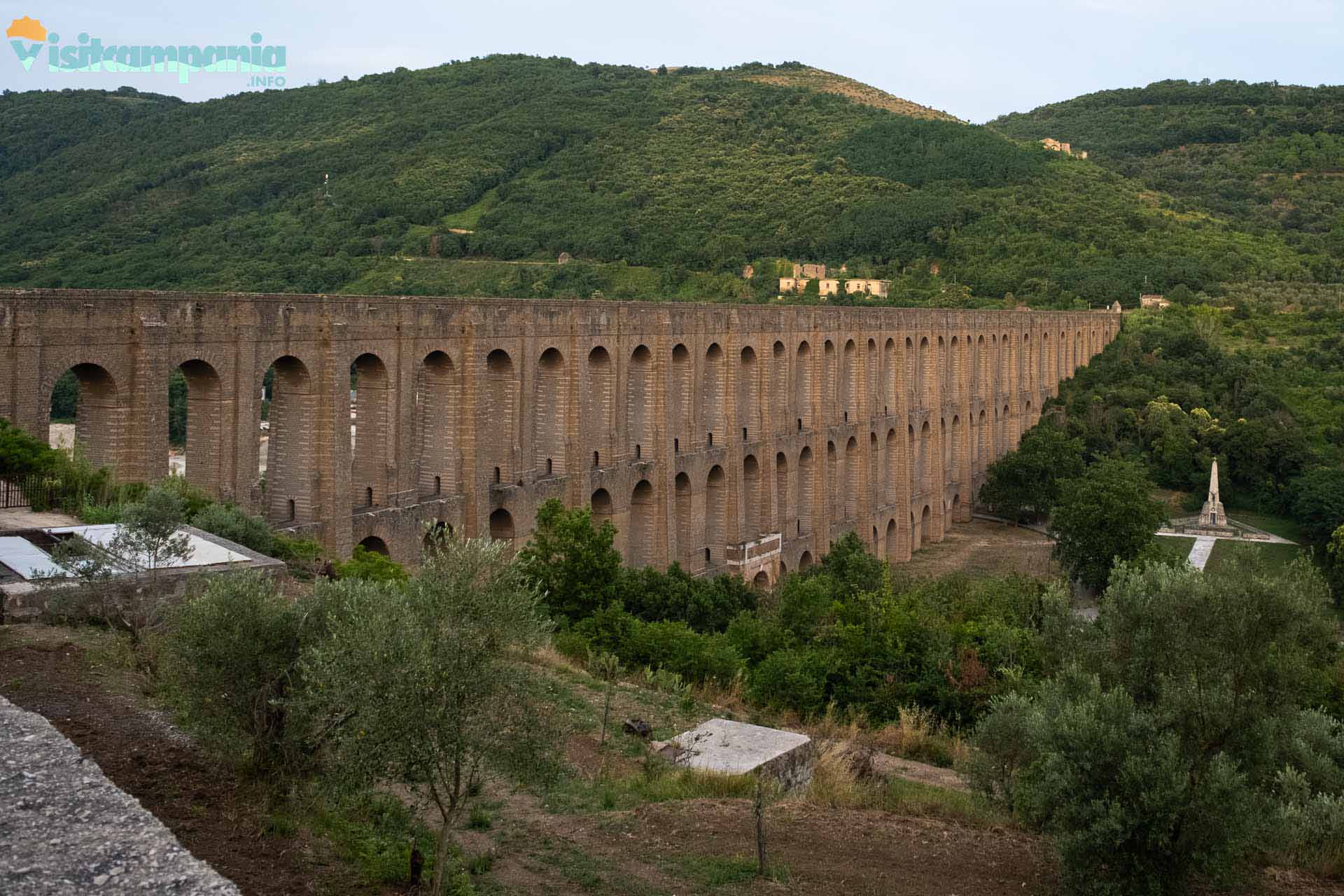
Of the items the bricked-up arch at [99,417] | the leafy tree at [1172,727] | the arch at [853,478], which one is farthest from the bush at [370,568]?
the arch at [853,478]

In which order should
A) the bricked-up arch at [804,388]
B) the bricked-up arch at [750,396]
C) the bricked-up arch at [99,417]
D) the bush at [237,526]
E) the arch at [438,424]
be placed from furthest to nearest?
1. the bricked-up arch at [804,388]
2. the bricked-up arch at [750,396]
3. the arch at [438,424]
4. the bricked-up arch at [99,417]
5. the bush at [237,526]

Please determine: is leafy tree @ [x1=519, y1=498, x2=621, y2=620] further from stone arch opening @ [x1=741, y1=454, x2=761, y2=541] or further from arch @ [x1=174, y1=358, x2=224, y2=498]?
stone arch opening @ [x1=741, y1=454, x2=761, y2=541]

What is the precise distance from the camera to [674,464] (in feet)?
108

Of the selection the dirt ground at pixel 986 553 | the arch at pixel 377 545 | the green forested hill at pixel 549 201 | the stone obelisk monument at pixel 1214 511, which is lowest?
the dirt ground at pixel 986 553

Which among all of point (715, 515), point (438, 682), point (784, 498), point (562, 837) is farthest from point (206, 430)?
point (784, 498)

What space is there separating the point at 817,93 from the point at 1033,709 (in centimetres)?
12174

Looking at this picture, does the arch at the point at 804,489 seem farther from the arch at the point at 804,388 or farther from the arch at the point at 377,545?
the arch at the point at 377,545

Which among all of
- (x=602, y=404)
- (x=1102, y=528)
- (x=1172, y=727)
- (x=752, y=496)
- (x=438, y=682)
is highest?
(x=602, y=404)

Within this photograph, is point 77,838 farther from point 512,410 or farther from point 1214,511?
point 1214,511

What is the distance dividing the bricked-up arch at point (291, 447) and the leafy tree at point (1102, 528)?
2570cm

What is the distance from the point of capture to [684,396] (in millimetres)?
33781

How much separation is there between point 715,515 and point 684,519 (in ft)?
6.24

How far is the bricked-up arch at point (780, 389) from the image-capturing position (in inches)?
1513

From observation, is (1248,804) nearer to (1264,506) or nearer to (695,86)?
(1264,506)
